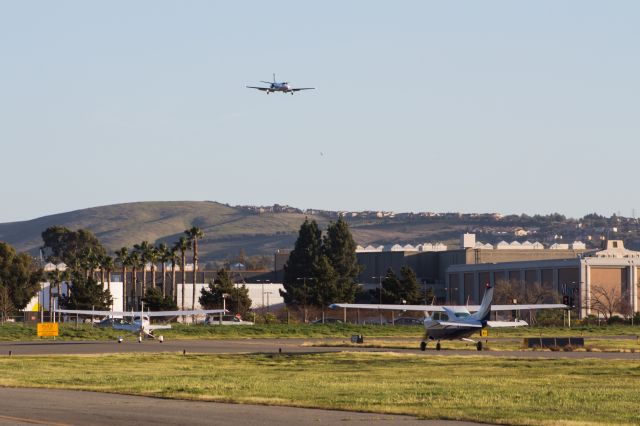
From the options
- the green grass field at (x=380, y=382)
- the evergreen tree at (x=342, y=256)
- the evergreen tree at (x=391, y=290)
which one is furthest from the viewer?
the evergreen tree at (x=342, y=256)

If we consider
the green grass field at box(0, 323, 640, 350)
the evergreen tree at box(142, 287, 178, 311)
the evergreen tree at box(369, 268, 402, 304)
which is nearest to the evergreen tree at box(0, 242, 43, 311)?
the evergreen tree at box(142, 287, 178, 311)

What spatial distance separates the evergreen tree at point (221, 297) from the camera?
483 feet

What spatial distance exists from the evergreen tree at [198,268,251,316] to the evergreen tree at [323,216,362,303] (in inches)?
541

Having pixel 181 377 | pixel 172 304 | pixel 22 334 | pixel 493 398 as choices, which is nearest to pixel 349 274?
pixel 172 304

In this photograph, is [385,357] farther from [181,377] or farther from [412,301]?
[412,301]

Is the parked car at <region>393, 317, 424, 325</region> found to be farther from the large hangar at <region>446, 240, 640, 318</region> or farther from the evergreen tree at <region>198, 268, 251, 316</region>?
the large hangar at <region>446, 240, 640, 318</region>

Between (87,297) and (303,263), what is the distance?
29.4 metres

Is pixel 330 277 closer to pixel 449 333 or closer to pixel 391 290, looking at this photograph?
pixel 391 290

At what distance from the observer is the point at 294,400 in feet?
118

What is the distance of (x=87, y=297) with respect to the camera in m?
147

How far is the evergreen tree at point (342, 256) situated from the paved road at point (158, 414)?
122 metres

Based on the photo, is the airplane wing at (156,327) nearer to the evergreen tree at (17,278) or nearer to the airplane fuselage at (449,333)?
the airplane fuselage at (449,333)

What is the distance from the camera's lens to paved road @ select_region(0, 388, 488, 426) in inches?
1148

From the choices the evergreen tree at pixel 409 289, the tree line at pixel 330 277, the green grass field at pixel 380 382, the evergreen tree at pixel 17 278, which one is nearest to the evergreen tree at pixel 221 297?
the tree line at pixel 330 277
